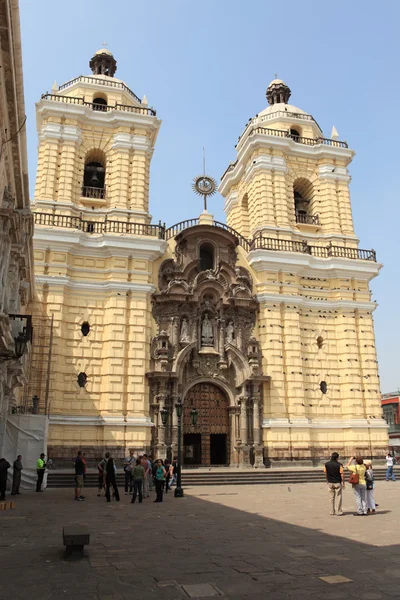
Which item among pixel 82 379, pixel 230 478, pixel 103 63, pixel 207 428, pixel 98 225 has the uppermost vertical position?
pixel 103 63

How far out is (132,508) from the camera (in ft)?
47.8

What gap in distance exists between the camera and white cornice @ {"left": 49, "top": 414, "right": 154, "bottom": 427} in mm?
23734

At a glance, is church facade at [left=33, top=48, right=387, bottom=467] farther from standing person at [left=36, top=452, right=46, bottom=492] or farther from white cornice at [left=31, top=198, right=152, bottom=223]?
Result: standing person at [left=36, top=452, right=46, bottom=492]

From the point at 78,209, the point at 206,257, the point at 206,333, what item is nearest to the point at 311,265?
the point at 206,257

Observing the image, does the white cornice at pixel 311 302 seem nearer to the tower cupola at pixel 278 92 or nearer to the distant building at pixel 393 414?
the tower cupola at pixel 278 92

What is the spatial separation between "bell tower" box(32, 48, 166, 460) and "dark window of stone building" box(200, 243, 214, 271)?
264 cm

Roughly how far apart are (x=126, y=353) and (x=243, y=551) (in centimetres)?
1725

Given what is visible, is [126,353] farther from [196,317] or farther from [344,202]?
[344,202]

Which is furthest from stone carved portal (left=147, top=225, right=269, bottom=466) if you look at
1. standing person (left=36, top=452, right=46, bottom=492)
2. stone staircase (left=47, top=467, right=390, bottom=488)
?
standing person (left=36, top=452, right=46, bottom=492)

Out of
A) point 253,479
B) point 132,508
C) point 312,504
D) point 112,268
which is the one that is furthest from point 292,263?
point 132,508

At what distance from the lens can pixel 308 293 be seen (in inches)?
1172

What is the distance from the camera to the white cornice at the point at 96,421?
23734mm

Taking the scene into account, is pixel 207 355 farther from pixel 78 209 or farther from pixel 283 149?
pixel 283 149

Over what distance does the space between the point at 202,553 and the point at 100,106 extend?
89.1ft
